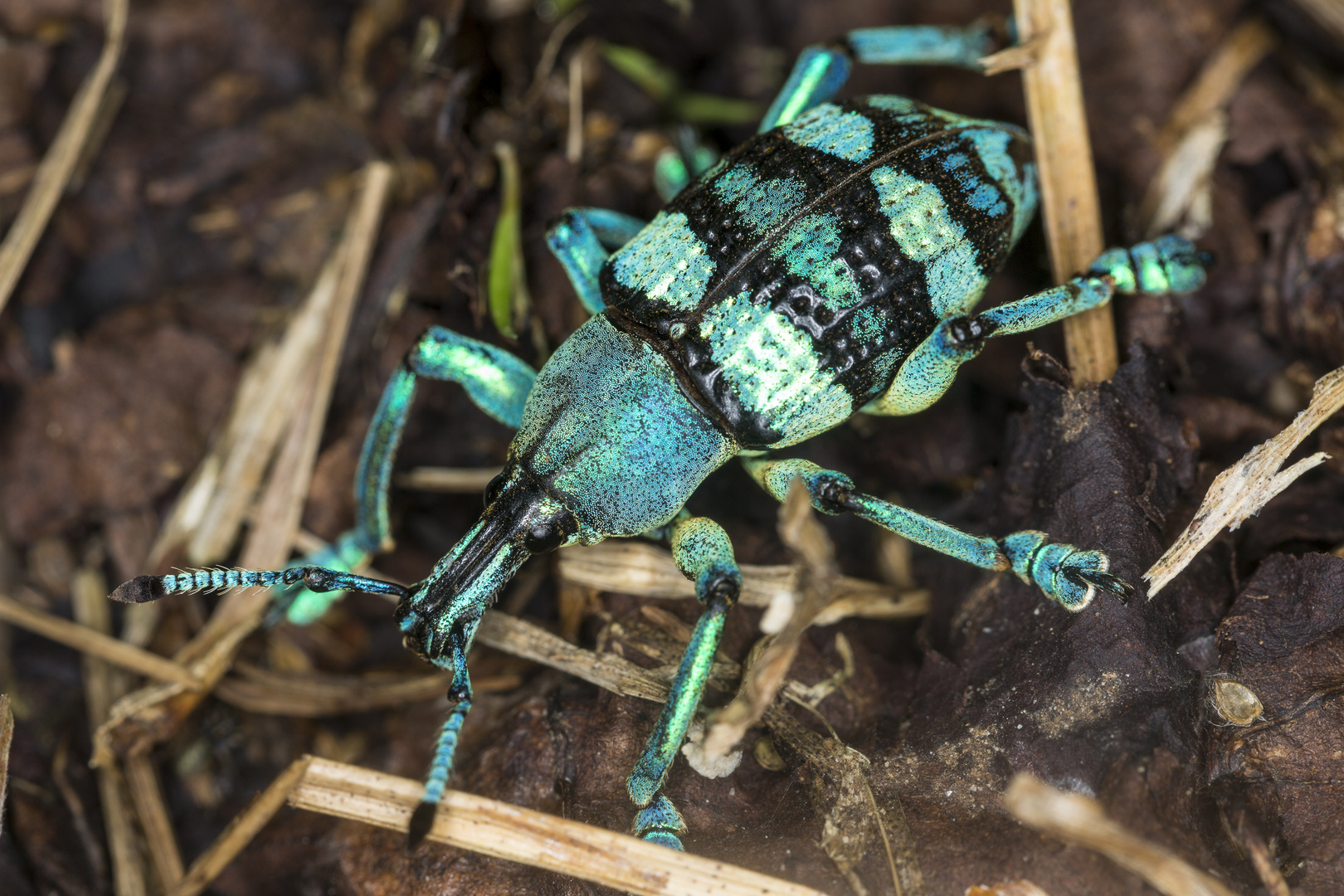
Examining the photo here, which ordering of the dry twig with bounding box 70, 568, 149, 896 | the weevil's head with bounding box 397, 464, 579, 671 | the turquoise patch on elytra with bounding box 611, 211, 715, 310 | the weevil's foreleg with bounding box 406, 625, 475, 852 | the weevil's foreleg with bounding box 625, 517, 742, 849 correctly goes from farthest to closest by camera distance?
the dry twig with bounding box 70, 568, 149, 896 → the turquoise patch on elytra with bounding box 611, 211, 715, 310 → the weevil's head with bounding box 397, 464, 579, 671 → the weevil's foreleg with bounding box 625, 517, 742, 849 → the weevil's foreleg with bounding box 406, 625, 475, 852

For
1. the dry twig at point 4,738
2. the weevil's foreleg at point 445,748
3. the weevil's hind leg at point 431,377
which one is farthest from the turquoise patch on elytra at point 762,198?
the dry twig at point 4,738

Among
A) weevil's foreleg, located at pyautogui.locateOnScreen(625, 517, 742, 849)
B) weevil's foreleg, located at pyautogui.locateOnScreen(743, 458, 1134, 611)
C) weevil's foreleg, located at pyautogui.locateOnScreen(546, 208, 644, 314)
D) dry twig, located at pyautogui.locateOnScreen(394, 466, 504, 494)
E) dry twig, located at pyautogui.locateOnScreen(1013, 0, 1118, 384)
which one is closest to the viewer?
weevil's foreleg, located at pyautogui.locateOnScreen(743, 458, 1134, 611)

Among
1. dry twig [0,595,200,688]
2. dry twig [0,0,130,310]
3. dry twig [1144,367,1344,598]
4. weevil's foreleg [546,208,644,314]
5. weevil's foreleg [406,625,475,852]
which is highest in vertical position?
dry twig [0,0,130,310]

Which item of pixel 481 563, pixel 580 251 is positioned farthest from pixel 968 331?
pixel 481 563

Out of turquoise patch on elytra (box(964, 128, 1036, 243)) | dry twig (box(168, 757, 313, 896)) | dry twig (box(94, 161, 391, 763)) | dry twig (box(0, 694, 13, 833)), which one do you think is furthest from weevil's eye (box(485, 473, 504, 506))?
turquoise patch on elytra (box(964, 128, 1036, 243))

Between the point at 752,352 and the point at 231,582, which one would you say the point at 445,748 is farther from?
the point at 752,352

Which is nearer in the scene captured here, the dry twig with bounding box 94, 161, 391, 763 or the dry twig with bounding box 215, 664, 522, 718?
the dry twig with bounding box 94, 161, 391, 763

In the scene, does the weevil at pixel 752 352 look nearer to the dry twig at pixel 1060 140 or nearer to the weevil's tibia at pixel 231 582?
the weevil's tibia at pixel 231 582

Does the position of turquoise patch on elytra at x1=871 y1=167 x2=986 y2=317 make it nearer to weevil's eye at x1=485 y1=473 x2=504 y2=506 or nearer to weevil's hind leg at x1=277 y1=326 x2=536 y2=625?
weevil's hind leg at x1=277 y1=326 x2=536 y2=625
